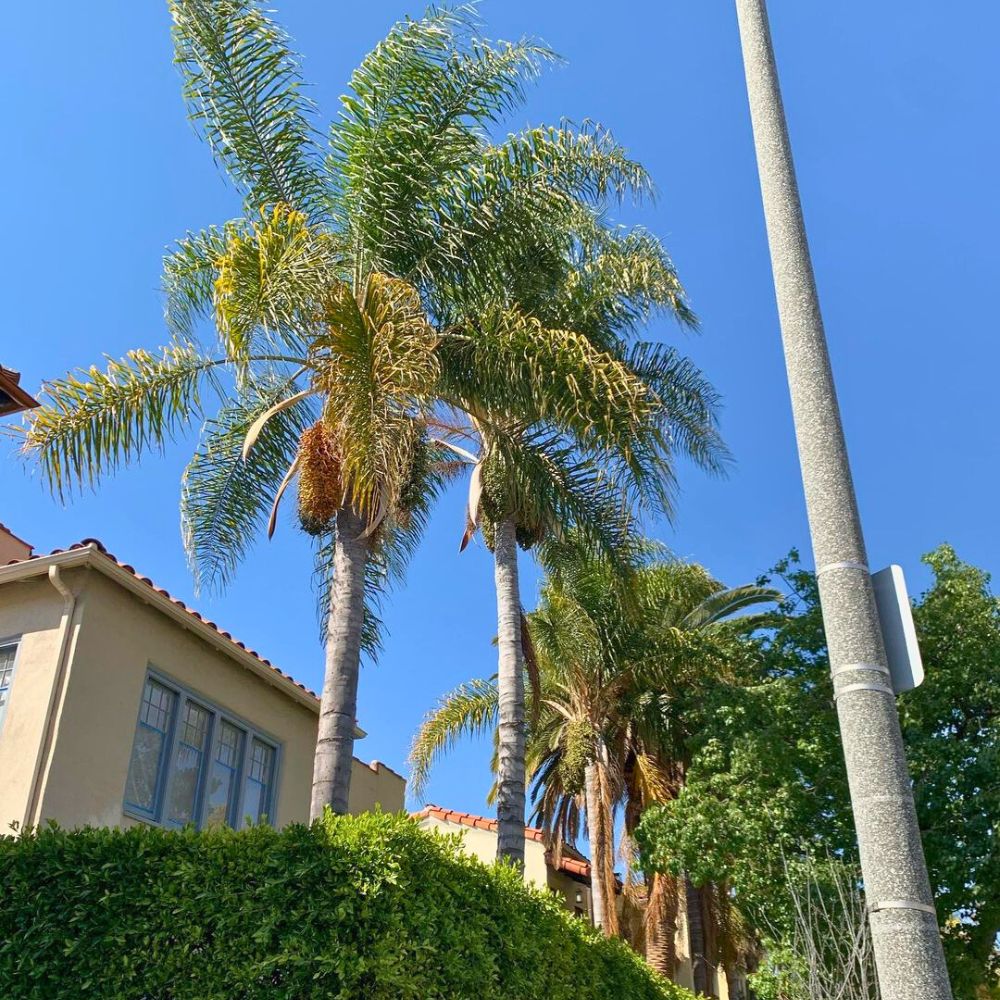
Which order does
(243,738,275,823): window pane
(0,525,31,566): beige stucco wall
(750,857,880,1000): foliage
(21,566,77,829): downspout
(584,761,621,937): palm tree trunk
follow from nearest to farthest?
(750,857,880,1000): foliage, (21,566,77,829): downspout, (243,738,275,823): window pane, (0,525,31,566): beige stucco wall, (584,761,621,937): palm tree trunk

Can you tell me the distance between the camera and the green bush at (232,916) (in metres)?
7.36

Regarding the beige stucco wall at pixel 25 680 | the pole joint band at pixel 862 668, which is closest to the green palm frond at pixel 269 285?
the beige stucco wall at pixel 25 680

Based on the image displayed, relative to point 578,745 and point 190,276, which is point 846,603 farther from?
point 578,745

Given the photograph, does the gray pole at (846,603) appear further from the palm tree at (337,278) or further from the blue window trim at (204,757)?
the blue window trim at (204,757)

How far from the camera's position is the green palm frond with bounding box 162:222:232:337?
1375cm

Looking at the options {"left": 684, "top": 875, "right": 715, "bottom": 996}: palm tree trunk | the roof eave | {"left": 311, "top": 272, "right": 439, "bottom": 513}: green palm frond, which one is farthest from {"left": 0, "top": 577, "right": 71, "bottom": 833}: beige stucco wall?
{"left": 684, "top": 875, "right": 715, "bottom": 996}: palm tree trunk

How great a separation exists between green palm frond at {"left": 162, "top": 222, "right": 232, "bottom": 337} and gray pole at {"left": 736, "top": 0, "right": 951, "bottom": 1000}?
9431mm

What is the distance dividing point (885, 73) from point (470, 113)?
6.05m

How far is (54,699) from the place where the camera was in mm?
11898

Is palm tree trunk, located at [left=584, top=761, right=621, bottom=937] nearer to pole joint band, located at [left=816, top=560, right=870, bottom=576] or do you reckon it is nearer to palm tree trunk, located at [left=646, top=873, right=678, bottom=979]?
palm tree trunk, located at [left=646, top=873, right=678, bottom=979]

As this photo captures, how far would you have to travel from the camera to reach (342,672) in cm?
1159

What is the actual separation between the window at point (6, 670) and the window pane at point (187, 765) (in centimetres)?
201

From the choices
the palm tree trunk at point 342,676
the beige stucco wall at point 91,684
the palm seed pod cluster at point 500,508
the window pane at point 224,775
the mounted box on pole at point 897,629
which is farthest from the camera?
the palm seed pod cluster at point 500,508

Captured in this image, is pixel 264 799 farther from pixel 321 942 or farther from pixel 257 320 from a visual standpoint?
pixel 321 942
